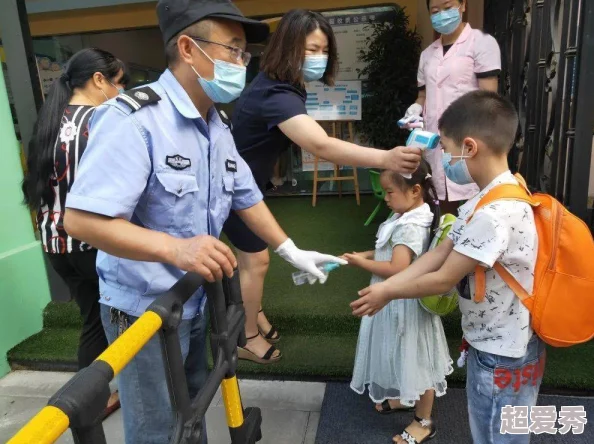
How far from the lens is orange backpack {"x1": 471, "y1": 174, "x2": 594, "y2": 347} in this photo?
1290 millimetres

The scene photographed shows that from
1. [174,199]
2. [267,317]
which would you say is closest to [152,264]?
[174,199]

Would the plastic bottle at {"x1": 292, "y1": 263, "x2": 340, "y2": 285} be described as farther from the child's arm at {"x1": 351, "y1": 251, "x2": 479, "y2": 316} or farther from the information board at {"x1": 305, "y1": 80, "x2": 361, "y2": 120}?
the information board at {"x1": 305, "y1": 80, "x2": 361, "y2": 120}

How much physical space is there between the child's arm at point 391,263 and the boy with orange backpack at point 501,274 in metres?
0.26

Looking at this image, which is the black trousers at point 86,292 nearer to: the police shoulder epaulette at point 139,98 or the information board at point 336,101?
the police shoulder epaulette at point 139,98

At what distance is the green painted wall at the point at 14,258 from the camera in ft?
9.37

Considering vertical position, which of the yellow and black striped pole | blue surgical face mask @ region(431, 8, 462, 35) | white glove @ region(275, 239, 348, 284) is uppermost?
blue surgical face mask @ region(431, 8, 462, 35)

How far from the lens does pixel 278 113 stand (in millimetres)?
1939

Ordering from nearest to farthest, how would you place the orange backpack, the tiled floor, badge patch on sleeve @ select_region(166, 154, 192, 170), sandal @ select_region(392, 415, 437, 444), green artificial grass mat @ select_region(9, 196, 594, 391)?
badge patch on sleeve @ select_region(166, 154, 192, 170) < the orange backpack < sandal @ select_region(392, 415, 437, 444) < the tiled floor < green artificial grass mat @ select_region(9, 196, 594, 391)

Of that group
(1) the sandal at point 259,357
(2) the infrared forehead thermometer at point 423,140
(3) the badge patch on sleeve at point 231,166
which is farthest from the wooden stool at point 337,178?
(3) the badge patch on sleeve at point 231,166

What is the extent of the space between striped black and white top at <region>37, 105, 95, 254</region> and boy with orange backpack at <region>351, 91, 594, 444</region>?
4.14 feet

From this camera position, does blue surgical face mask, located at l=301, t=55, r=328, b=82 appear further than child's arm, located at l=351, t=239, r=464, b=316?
Yes

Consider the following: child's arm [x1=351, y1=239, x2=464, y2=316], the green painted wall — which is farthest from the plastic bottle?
the green painted wall

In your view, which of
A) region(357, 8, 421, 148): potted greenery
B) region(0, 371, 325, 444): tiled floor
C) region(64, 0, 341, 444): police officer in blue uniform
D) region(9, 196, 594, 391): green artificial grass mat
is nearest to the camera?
region(64, 0, 341, 444): police officer in blue uniform

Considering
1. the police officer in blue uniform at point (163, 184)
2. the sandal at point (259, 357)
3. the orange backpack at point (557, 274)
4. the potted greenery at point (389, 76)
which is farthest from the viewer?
the potted greenery at point (389, 76)
